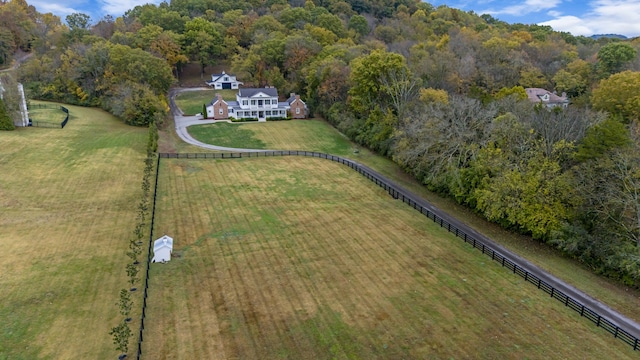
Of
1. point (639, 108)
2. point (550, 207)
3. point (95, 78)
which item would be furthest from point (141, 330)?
point (95, 78)

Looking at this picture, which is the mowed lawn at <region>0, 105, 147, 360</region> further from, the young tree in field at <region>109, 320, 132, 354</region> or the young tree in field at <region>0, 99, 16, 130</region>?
the young tree in field at <region>0, 99, 16, 130</region>

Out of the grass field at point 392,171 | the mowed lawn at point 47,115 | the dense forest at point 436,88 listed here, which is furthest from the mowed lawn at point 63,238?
the dense forest at point 436,88

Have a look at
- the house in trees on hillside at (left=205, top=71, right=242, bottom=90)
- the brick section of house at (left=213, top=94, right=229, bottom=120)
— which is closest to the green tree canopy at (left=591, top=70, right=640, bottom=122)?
the brick section of house at (left=213, top=94, right=229, bottom=120)

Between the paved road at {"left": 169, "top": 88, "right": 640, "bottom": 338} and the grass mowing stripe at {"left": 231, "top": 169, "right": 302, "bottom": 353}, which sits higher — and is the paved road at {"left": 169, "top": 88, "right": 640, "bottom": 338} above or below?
below

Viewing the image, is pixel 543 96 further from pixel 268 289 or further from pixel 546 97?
pixel 268 289

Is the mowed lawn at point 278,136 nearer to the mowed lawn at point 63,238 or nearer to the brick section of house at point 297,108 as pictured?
the brick section of house at point 297,108

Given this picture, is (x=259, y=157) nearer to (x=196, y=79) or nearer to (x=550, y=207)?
(x=550, y=207)
